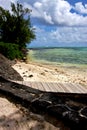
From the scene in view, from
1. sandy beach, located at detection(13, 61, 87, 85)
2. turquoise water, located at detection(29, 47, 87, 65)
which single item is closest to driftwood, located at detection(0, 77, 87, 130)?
sandy beach, located at detection(13, 61, 87, 85)

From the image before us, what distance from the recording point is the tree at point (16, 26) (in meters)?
33.2

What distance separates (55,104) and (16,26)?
29.9 metres

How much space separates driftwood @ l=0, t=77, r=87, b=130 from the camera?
3.68 m

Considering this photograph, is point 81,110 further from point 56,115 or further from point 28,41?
point 28,41

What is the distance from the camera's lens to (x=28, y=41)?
111 feet

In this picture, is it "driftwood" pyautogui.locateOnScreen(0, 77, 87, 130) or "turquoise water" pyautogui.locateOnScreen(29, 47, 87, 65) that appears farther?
"turquoise water" pyautogui.locateOnScreen(29, 47, 87, 65)

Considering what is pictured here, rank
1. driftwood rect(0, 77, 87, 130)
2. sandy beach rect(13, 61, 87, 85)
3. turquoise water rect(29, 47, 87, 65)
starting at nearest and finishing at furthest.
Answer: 1. driftwood rect(0, 77, 87, 130)
2. sandy beach rect(13, 61, 87, 85)
3. turquoise water rect(29, 47, 87, 65)

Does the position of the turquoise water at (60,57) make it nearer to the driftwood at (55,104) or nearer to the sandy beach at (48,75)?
the sandy beach at (48,75)

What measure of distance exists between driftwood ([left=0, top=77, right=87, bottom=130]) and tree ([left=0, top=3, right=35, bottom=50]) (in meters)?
27.7

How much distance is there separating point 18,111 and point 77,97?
1.02 m

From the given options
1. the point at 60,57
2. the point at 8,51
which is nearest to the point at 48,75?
the point at 8,51

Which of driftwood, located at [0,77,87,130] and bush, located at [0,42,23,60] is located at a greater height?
driftwood, located at [0,77,87,130]

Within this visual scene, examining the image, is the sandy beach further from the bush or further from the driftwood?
the driftwood

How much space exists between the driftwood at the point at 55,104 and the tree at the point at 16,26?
27739 mm
